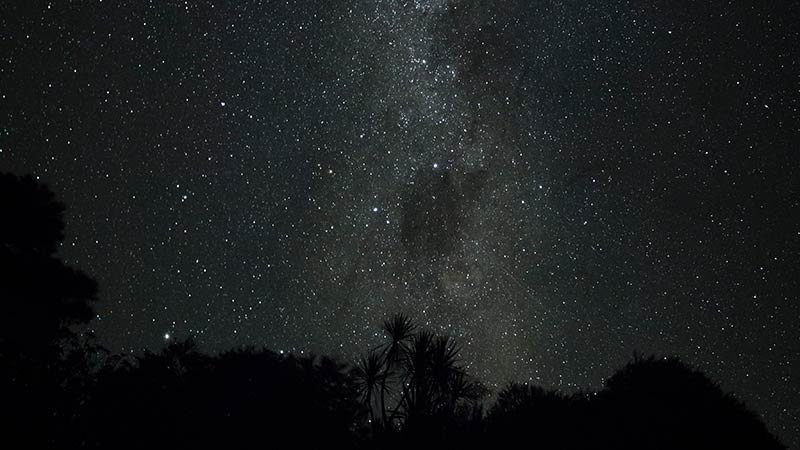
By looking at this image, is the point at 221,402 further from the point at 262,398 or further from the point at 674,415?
the point at 674,415

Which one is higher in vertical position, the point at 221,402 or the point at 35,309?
the point at 35,309

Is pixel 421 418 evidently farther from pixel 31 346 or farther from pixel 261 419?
pixel 31 346

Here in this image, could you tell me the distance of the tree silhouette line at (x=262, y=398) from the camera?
33.4 ft

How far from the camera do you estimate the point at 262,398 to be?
1483 cm

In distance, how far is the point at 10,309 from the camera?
395 inches

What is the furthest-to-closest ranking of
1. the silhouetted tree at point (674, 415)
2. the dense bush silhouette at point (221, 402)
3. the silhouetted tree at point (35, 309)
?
the silhouetted tree at point (674, 415)
the dense bush silhouette at point (221, 402)
the silhouetted tree at point (35, 309)

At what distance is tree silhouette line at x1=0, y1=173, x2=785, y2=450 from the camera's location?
10188mm

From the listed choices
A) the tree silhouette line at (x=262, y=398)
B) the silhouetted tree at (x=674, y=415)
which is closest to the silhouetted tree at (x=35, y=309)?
the tree silhouette line at (x=262, y=398)

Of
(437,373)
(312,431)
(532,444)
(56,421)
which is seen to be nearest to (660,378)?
(532,444)

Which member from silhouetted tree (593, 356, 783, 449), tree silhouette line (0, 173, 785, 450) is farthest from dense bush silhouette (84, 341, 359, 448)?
silhouetted tree (593, 356, 783, 449)

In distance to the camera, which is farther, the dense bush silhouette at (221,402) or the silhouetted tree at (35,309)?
the dense bush silhouette at (221,402)

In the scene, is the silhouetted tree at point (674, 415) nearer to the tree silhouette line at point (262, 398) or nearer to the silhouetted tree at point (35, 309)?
the tree silhouette line at point (262, 398)

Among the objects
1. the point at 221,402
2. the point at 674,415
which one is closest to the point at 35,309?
the point at 221,402

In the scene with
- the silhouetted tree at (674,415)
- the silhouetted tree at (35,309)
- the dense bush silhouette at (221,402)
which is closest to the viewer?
the silhouetted tree at (35,309)
